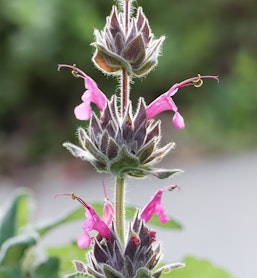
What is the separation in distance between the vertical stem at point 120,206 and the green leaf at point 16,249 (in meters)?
0.21

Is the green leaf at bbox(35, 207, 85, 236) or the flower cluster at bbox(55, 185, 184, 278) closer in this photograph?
the flower cluster at bbox(55, 185, 184, 278)

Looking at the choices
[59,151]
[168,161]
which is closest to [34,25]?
[59,151]

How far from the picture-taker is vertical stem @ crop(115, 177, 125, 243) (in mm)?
631

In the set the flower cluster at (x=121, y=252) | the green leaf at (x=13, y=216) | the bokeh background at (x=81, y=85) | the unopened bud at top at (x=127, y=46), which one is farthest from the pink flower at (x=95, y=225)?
the bokeh background at (x=81, y=85)

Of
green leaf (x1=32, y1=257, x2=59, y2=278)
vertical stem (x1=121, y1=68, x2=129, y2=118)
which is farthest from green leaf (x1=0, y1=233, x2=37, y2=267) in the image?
vertical stem (x1=121, y1=68, x2=129, y2=118)

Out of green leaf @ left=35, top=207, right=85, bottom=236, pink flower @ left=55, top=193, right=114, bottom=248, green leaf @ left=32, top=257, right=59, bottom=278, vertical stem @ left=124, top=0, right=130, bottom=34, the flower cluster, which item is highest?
vertical stem @ left=124, top=0, right=130, bottom=34

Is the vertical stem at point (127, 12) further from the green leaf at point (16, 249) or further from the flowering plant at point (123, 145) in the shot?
the green leaf at point (16, 249)

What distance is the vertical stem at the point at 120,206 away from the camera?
63cm

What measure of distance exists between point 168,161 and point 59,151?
422mm

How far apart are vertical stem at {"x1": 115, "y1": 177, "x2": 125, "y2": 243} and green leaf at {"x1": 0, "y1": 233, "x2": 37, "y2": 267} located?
21cm

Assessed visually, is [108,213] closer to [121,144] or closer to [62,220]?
[121,144]

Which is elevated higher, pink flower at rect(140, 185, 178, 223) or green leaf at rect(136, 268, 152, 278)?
pink flower at rect(140, 185, 178, 223)

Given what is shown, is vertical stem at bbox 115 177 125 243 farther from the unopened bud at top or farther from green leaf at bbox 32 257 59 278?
green leaf at bbox 32 257 59 278

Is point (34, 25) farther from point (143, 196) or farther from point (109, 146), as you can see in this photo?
point (109, 146)
